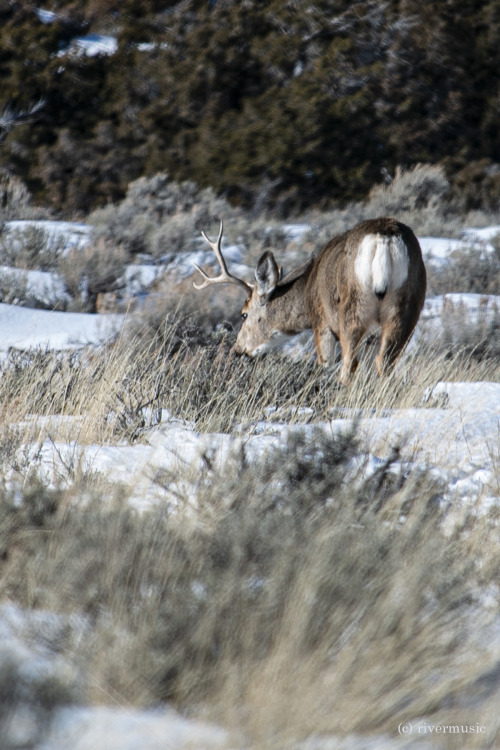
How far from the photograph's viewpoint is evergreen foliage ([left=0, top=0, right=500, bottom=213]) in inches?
808

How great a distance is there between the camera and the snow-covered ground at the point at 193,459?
6.82 ft

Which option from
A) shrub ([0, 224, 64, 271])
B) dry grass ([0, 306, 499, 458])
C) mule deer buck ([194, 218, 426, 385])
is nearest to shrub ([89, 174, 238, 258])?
shrub ([0, 224, 64, 271])

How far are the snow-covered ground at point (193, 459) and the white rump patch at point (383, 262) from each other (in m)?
0.85

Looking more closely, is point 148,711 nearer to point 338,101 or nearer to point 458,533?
point 458,533

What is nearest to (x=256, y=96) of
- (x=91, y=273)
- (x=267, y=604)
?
(x=91, y=273)

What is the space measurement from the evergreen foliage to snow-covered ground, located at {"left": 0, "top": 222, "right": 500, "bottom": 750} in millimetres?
13910

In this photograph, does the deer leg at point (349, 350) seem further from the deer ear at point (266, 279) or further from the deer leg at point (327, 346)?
the deer ear at point (266, 279)

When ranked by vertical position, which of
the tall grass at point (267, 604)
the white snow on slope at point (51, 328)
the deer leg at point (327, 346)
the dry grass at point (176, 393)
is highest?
the tall grass at point (267, 604)

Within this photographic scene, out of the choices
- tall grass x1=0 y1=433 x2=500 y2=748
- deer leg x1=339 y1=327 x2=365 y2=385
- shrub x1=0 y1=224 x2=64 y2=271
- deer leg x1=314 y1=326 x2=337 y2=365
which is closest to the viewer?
tall grass x1=0 y1=433 x2=500 y2=748

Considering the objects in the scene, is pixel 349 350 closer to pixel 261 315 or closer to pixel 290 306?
pixel 290 306

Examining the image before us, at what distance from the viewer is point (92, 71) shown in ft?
72.8

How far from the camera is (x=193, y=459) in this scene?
12.3ft

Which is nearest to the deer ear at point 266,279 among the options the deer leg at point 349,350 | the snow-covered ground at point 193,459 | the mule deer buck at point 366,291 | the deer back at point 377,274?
the mule deer buck at point 366,291

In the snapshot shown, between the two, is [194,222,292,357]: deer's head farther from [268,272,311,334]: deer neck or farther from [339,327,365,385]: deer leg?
[339,327,365,385]: deer leg
